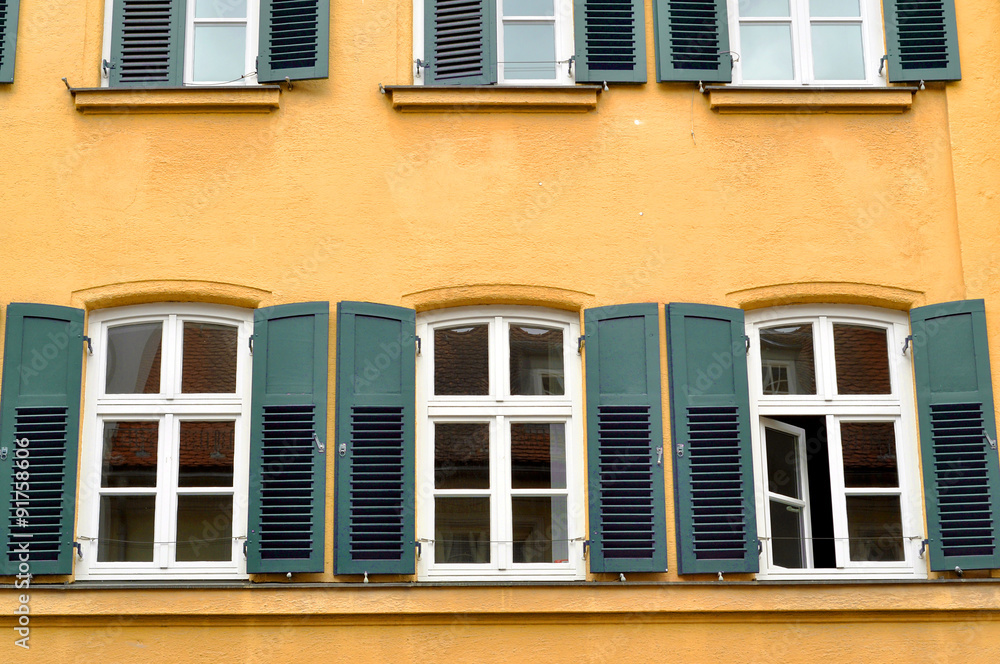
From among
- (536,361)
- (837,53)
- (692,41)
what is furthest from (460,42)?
(837,53)

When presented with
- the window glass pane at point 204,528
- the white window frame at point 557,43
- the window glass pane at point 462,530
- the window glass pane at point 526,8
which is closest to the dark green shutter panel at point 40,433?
the window glass pane at point 204,528

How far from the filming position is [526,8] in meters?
8.49

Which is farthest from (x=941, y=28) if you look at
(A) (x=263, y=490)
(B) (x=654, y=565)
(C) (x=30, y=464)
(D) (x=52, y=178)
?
(C) (x=30, y=464)

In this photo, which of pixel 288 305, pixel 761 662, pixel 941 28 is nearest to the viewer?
pixel 761 662

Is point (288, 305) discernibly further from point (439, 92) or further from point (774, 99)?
point (774, 99)

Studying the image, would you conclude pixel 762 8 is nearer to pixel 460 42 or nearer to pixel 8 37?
pixel 460 42

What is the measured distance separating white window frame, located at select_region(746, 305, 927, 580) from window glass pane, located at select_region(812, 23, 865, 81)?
5.19 ft

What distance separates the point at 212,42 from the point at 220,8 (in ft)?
0.81

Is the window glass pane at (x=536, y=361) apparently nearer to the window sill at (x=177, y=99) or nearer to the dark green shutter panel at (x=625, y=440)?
the dark green shutter panel at (x=625, y=440)

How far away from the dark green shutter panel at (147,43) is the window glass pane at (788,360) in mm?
4099

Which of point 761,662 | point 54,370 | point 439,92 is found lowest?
point 761,662

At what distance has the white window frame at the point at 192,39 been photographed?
8281mm

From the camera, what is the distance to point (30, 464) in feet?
24.5

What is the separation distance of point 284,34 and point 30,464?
121 inches
